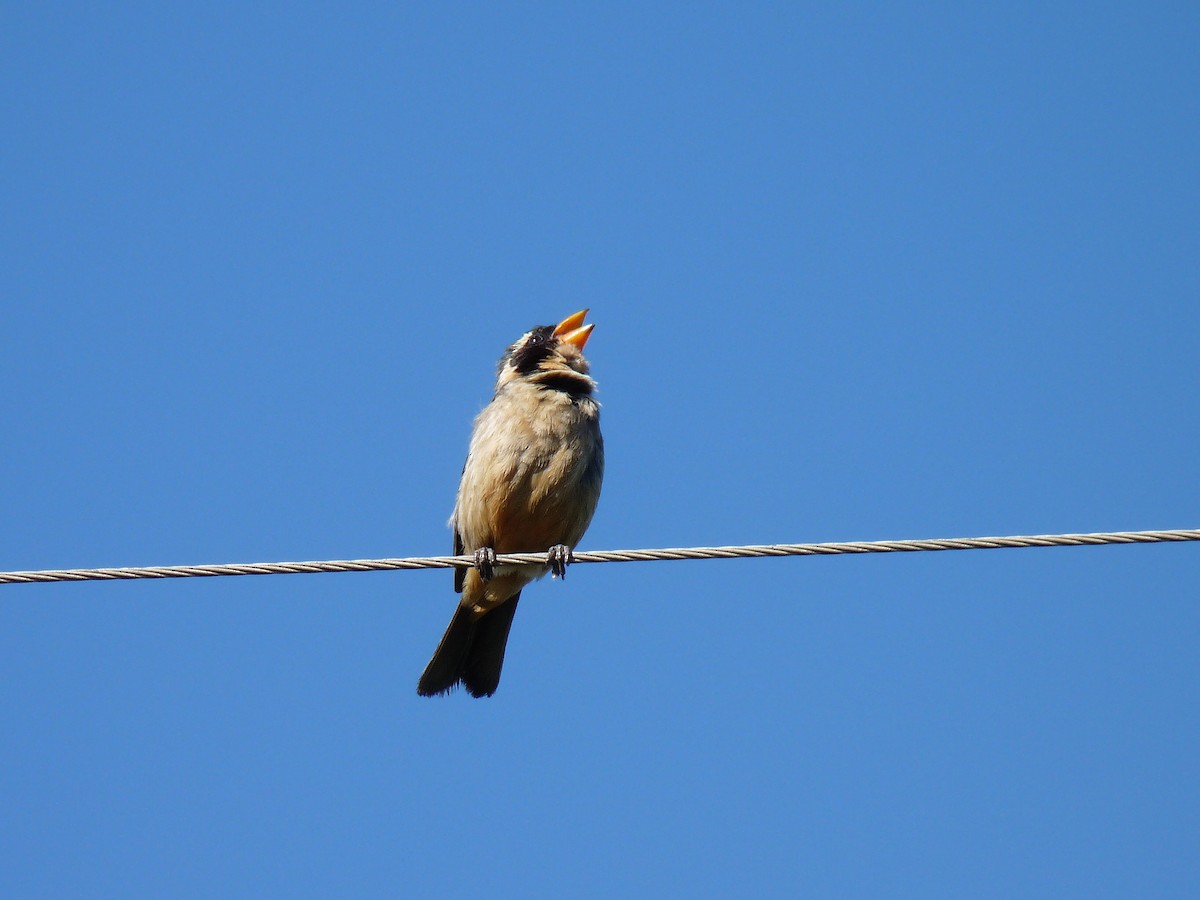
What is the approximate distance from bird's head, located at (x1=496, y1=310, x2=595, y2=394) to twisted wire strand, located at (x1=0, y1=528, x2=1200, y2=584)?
2.95 m

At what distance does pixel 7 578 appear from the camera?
5.97 metres

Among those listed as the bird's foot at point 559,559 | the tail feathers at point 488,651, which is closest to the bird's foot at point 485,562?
the bird's foot at point 559,559

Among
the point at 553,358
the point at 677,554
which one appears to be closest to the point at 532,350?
the point at 553,358

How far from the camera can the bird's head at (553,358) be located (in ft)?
29.8

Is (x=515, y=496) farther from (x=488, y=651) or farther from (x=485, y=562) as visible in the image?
(x=488, y=651)

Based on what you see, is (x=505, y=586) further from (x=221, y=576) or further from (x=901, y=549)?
(x=901, y=549)

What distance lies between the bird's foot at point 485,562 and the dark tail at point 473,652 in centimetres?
79

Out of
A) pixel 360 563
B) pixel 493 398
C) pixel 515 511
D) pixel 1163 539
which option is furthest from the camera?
pixel 493 398

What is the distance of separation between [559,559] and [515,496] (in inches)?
26.2

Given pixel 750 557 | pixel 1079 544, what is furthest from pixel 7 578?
pixel 1079 544

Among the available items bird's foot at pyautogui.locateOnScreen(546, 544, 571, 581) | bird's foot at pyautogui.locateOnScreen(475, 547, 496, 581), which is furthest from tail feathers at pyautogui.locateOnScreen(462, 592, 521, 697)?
bird's foot at pyautogui.locateOnScreen(546, 544, 571, 581)

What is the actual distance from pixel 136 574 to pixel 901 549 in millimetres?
3317

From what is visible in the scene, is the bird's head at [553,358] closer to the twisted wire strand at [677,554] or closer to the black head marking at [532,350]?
the black head marking at [532,350]

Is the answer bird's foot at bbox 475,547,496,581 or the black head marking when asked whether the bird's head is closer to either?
the black head marking
